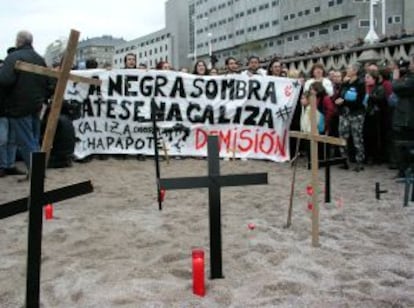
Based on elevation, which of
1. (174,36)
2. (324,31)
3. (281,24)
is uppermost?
(174,36)

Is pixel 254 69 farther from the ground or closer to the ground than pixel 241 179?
farther from the ground

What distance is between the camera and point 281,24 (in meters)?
74.8

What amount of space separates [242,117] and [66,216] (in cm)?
605

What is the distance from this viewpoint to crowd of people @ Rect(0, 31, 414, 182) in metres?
8.34

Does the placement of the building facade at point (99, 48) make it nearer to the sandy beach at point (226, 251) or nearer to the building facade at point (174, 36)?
the building facade at point (174, 36)

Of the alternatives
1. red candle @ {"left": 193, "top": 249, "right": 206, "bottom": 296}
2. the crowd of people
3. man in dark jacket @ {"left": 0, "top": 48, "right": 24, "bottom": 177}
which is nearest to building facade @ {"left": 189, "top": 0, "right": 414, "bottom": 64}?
the crowd of people

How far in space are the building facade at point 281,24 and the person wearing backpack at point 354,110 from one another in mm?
42774

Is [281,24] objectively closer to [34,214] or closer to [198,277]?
[198,277]

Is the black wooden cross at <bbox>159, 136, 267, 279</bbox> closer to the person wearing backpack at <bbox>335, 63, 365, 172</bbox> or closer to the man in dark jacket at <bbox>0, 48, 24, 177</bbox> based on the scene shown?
the man in dark jacket at <bbox>0, 48, 24, 177</bbox>

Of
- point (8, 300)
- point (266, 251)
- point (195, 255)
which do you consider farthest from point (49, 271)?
point (266, 251)

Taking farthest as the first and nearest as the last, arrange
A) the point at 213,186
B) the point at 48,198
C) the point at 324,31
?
1. the point at 324,31
2. the point at 213,186
3. the point at 48,198

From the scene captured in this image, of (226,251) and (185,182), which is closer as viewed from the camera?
(185,182)

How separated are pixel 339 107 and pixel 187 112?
316 cm

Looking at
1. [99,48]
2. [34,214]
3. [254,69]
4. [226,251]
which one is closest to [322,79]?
[254,69]
